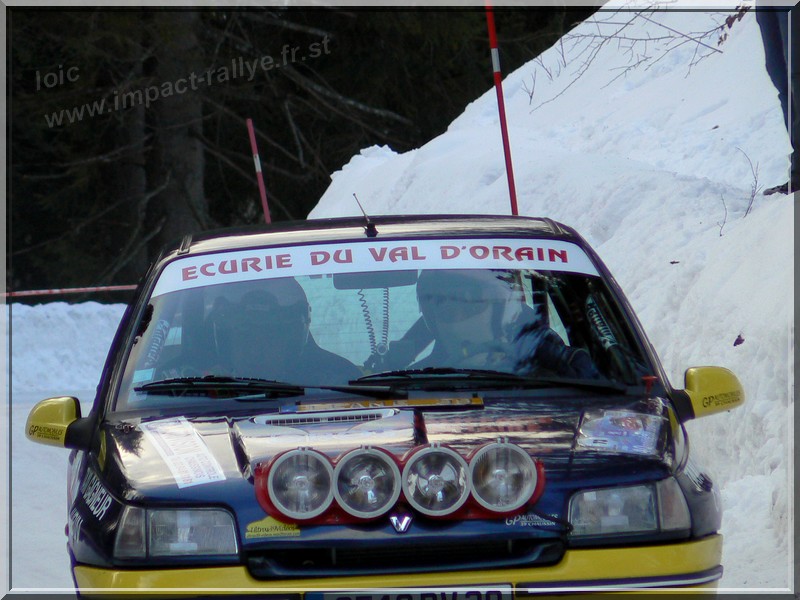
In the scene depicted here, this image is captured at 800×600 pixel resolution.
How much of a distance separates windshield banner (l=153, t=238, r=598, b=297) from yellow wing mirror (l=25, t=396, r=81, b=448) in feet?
1.64

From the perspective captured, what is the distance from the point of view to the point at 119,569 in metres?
3.03

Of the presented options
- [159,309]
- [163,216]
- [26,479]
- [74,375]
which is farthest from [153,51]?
[159,309]

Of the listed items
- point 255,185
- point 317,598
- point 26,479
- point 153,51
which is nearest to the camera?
point 317,598

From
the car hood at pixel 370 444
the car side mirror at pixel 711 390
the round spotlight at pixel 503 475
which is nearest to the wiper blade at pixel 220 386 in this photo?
the car hood at pixel 370 444

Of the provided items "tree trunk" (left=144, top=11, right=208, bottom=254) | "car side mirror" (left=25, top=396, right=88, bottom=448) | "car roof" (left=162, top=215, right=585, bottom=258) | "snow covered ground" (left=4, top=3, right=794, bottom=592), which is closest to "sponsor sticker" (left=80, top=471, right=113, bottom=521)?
"car side mirror" (left=25, top=396, right=88, bottom=448)

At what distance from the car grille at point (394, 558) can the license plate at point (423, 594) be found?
53mm

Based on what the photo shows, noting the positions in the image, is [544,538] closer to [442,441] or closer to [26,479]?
[442,441]

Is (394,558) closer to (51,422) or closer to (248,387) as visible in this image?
(248,387)

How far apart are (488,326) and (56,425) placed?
142 cm

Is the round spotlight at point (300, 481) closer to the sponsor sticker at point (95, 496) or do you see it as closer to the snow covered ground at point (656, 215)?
the sponsor sticker at point (95, 496)

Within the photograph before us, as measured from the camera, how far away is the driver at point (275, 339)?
3.81 m

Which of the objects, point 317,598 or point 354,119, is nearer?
point 317,598

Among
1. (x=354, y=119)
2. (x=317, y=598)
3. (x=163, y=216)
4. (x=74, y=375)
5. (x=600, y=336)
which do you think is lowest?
(x=317, y=598)

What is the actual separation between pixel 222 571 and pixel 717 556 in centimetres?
128
